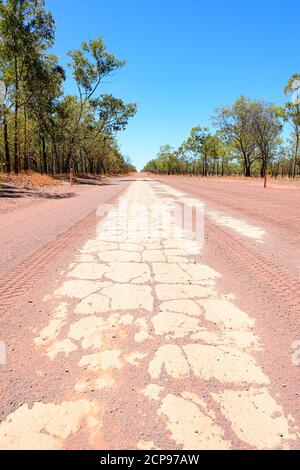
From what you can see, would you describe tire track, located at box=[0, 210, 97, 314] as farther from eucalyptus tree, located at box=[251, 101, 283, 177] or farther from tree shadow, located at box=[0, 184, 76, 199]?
eucalyptus tree, located at box=[251, 101, 283, 177]

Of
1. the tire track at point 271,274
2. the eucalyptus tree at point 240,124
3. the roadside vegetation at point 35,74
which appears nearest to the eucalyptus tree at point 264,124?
the eucalyptus tree at point 240,124

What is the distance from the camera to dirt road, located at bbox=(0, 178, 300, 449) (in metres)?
1.69

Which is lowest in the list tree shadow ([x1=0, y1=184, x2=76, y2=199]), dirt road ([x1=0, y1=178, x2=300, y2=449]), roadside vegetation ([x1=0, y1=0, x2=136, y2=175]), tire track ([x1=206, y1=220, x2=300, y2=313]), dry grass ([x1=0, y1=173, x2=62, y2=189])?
dirt road ([x1=0, y1=178, x2=300, y2=449])

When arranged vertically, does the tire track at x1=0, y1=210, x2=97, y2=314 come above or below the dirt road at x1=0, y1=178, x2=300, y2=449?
above

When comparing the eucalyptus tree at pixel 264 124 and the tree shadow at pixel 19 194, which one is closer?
the tree shadow at pixel 19 194

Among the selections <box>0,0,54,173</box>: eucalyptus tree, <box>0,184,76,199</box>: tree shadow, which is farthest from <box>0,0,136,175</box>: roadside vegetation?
<box>0,184,76,199</box>: tree shadow

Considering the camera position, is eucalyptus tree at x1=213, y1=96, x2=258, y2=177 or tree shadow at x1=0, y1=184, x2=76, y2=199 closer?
tree shadow at x1=0, y1=184, x2=76, y2=199

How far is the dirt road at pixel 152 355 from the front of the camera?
1.69 metres

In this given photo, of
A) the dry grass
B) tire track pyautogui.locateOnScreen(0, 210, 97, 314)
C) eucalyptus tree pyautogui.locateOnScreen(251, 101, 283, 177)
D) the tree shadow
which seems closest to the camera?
tire track pyautogui.locateOnScreen(0, 210, 97, 314)

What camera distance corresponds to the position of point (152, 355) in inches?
91.9

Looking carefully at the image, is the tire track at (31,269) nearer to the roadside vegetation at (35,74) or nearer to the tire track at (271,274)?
the tire track at (271,274)
